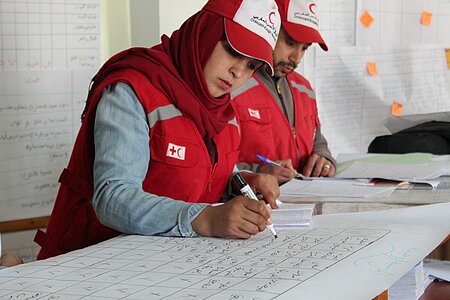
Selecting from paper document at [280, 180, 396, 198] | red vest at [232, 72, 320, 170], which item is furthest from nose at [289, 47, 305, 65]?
paper document at [280, 180, 396, 198]

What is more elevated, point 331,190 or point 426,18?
point 426,18

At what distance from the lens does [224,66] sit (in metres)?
1.83

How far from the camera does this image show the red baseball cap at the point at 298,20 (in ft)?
8.09

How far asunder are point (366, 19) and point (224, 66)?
7.82ft

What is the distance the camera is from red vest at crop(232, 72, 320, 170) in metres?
2.52

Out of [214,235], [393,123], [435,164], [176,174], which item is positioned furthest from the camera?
[393,123]

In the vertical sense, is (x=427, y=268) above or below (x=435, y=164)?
below

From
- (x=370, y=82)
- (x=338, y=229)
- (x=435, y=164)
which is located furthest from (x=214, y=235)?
(x=370, y=82)

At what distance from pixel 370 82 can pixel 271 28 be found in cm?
239

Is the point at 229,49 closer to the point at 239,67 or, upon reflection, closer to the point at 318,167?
the point at 239,67

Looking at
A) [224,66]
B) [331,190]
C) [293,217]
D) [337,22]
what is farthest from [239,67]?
[337,22]

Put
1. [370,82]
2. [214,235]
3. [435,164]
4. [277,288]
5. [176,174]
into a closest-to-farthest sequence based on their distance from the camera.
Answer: [277,288] → [214,235] → [176,174] → [435,164] → [370,82]

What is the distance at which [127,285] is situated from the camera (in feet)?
3.82

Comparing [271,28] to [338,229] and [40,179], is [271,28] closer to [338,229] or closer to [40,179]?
[338,229]
